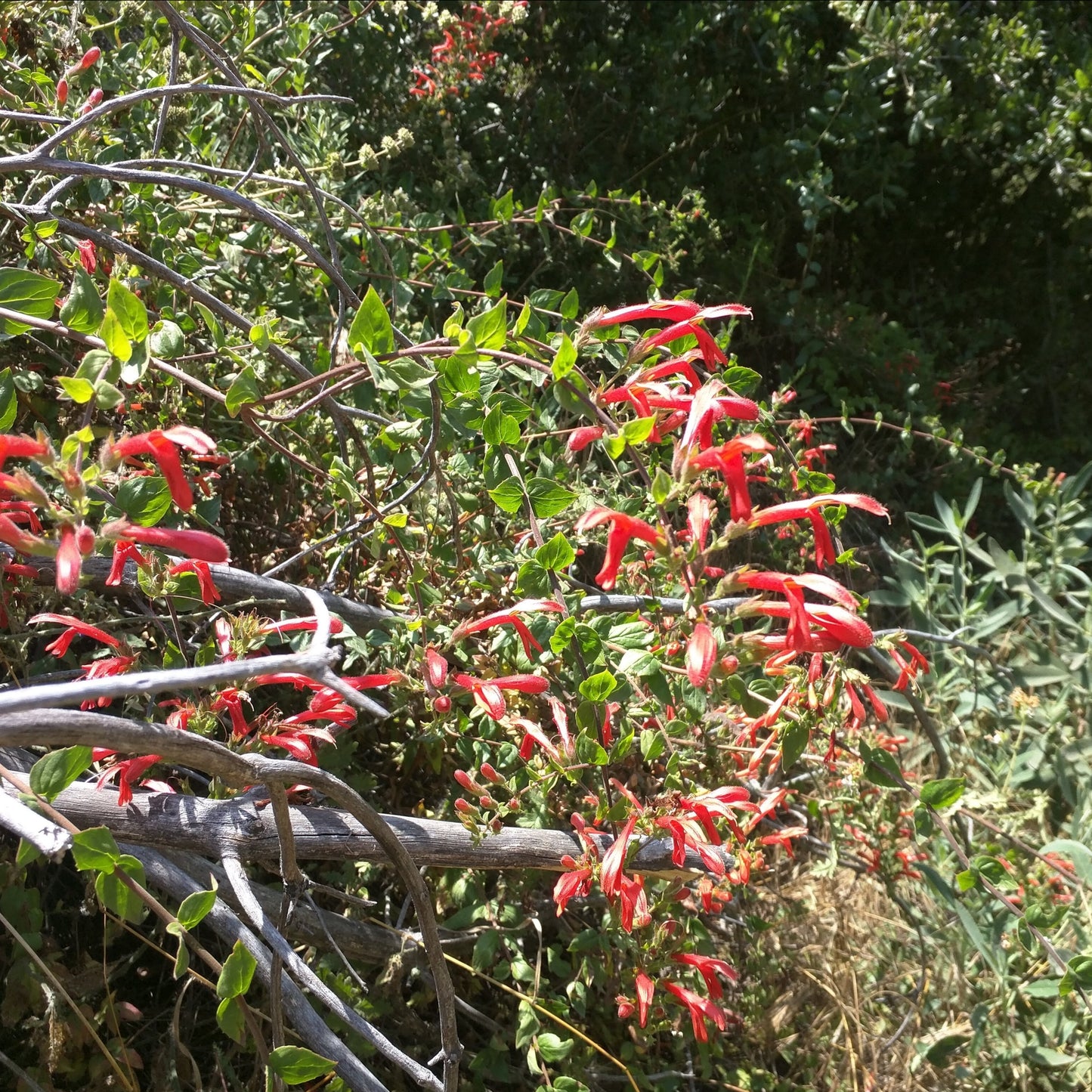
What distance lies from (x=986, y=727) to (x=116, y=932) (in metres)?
2.65

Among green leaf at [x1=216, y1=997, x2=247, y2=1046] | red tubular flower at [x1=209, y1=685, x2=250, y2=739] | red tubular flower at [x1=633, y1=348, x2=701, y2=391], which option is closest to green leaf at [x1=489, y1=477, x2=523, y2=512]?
red tubular flower at [x1=633, y1=348, x2=701, y2=391]

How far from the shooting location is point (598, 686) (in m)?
1.21

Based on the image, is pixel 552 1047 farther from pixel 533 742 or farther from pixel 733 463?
pixel 733 463

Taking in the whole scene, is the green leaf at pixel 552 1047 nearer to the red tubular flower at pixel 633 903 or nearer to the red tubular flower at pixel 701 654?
the red tubular flower at pixel 633 903

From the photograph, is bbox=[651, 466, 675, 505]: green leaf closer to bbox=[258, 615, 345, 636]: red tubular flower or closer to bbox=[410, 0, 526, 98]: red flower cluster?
bbox=[258, 615, 345, 636]: red tubular flower

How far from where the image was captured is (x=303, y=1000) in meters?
1.19

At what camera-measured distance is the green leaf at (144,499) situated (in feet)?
3.28

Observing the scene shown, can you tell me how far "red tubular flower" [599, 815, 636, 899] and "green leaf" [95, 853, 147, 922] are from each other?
0.58m

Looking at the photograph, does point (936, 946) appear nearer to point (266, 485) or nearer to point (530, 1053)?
point (530, 1053)

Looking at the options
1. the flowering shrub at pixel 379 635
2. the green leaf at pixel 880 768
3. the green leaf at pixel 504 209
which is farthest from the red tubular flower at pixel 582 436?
the green leaf at pixel 504 209

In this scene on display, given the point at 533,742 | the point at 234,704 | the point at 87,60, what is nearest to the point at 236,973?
the point at 234,704

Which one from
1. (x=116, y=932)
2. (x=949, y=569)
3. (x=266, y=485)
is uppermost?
(x=949, y=569)

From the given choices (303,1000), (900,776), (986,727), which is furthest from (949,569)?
(303,1000)

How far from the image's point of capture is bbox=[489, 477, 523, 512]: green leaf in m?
1.26
